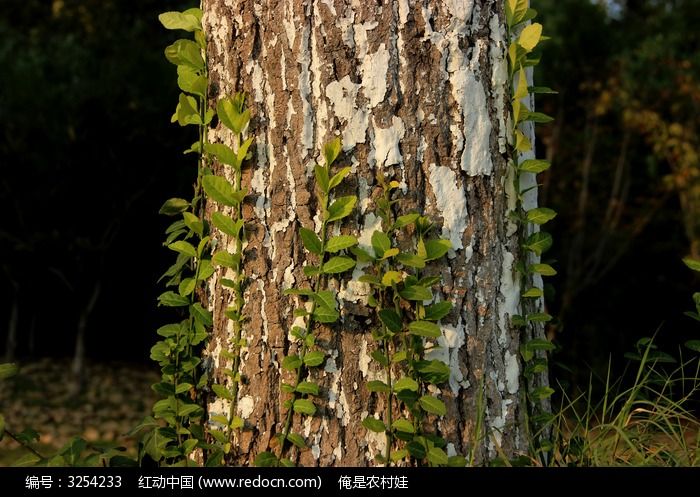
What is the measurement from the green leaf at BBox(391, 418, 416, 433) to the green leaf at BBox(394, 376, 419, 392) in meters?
0.08

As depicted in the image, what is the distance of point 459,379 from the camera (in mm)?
2066

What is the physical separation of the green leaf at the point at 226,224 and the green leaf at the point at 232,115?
0.69 ft

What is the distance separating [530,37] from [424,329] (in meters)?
0.78

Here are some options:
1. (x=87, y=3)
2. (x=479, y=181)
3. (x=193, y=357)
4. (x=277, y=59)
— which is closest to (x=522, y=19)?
(x=479, y=181)

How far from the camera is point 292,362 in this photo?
2.03m

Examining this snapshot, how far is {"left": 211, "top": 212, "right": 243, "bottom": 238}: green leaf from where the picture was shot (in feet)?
6.86

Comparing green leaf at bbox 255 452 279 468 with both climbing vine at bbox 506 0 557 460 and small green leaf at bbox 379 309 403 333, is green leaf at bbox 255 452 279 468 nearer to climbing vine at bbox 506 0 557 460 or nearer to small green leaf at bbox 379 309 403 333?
small green leaf at bbox 379 309 403 333

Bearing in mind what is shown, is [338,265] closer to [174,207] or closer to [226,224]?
[226,224]

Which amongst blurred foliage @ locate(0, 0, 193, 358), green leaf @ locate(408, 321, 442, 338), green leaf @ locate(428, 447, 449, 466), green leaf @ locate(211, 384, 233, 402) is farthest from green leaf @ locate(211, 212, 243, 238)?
blurred foliage @ locate(0, 0, 193, 358)

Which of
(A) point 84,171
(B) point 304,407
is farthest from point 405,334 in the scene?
(A) point 84,171

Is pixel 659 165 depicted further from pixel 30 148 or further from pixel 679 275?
pixel 30 148

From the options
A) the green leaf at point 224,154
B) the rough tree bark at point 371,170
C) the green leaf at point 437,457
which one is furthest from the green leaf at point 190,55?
the green leaf at point 437,457

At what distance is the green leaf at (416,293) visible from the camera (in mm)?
1989

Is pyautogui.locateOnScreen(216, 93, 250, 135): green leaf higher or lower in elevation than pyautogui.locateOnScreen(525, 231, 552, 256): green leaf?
higher
